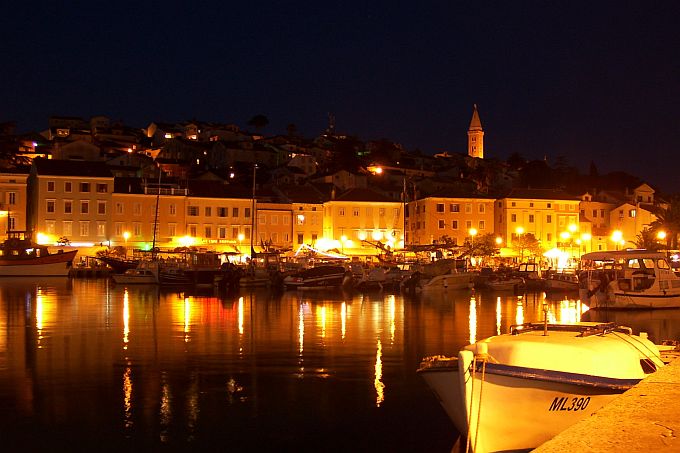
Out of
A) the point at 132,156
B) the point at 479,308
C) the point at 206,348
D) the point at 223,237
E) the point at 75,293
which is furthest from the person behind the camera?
the point at 132,156

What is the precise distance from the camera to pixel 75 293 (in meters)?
48.4

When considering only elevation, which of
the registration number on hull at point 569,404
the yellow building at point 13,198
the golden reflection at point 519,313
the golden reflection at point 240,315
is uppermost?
the yellow building at point 13,198

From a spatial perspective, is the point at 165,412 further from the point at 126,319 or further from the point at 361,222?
the point at 361,222

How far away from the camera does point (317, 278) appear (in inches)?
2208

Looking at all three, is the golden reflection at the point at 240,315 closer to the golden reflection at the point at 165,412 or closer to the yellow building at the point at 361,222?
the golden reflection at the point at 165,412

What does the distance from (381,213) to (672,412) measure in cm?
8182

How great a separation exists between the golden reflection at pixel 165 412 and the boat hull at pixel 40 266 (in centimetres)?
5750

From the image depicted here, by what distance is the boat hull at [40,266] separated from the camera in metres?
69.1

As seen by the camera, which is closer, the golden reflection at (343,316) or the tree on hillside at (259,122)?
the golden reflection at (343,316)

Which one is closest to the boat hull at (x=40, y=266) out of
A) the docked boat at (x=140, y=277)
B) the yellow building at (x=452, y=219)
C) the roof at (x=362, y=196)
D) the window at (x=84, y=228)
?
the window at (x=84, y=228)

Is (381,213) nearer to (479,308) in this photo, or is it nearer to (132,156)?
(132,156)

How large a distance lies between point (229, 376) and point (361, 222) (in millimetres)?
70934

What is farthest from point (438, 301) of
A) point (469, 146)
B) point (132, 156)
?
point (469, 146)

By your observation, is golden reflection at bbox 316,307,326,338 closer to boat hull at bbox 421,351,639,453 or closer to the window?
boat hull at bbox 421,351,639,453
